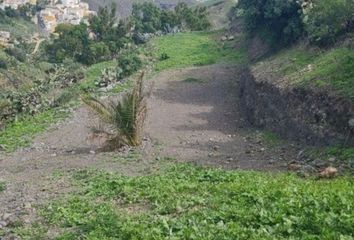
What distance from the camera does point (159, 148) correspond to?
43.6 feet

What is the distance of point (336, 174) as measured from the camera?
8.49 metres

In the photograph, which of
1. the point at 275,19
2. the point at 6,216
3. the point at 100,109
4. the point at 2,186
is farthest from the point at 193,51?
the point at 6,216

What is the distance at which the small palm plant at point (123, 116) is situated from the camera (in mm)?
13156

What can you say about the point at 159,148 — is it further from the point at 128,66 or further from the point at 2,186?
the point at 128,66

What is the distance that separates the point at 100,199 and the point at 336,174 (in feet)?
12.1

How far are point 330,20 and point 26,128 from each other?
9.97 metres

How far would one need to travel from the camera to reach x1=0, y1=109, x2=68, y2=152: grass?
1528 cm

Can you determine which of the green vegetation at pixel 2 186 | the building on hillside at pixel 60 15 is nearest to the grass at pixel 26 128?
the green vegetation at pixel 2 186

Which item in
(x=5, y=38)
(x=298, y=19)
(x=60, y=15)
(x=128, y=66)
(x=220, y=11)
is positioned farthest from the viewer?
(x=60, y=15)

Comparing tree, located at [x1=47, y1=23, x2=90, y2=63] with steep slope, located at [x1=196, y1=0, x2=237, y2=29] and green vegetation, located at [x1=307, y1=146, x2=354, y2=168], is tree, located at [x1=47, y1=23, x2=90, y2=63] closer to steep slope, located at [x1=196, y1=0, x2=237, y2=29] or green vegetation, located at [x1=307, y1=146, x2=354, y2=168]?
steep slope, located at [x1=196, y1=0, x2=237, y2=29]

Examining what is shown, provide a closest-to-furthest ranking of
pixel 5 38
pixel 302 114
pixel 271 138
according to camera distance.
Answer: pixel 302 114 < pixel 271 138 < pixel 5 38

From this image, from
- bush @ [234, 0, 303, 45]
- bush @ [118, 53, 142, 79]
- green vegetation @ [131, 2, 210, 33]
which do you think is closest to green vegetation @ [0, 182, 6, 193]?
bush @ [234, 0, 303, 45]

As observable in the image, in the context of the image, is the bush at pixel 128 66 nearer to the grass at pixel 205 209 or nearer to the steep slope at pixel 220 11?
the grass at pixel 205 209

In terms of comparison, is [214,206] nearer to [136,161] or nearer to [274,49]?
[136,161]
